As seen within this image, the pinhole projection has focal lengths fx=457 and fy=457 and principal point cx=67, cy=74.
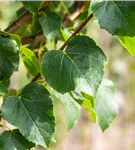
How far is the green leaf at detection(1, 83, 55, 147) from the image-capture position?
2.35ft

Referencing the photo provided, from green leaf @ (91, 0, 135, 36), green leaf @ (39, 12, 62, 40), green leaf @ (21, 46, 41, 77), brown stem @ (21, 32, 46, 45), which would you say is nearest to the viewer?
green leaf @ (91, 0, 135, 36)

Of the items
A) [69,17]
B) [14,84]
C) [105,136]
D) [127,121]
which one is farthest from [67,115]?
[105,136]

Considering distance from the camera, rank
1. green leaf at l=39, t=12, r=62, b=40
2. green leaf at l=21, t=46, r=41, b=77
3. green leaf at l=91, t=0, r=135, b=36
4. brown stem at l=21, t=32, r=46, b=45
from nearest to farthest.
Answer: green leaf at l=91, t=0, r=135, b=36 → green leaf at l=21, t=46, r=41, b=77 → green leaf at l=39, t=12, r=62, b=40 → brown stem at l=21, t=32, r=46, b=45

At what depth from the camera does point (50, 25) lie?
0.93 meters

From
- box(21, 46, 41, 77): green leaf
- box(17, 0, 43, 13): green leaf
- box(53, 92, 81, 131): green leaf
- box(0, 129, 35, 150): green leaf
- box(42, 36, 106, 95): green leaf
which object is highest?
box(17, 0, 43, 13): green leaf

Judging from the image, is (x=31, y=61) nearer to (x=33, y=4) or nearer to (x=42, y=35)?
(x=33, y=4)

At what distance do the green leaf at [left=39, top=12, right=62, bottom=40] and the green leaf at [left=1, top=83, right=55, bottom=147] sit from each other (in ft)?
0.60

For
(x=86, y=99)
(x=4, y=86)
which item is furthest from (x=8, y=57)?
(x=86, y=99)

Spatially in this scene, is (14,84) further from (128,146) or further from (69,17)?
(69,17)

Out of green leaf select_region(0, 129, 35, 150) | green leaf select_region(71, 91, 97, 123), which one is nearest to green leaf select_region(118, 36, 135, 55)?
green leaf select_region(71, 91, 97, 123)

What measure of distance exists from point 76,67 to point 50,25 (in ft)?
0.73

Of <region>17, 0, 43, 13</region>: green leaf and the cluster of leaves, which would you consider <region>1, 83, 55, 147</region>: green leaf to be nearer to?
the cluster of leaves

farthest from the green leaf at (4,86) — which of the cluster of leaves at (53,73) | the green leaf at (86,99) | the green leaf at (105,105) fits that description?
the green leaf at (105,105)

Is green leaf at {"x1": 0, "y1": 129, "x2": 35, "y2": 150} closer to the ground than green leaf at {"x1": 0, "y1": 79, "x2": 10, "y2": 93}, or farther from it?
closer to the ground
